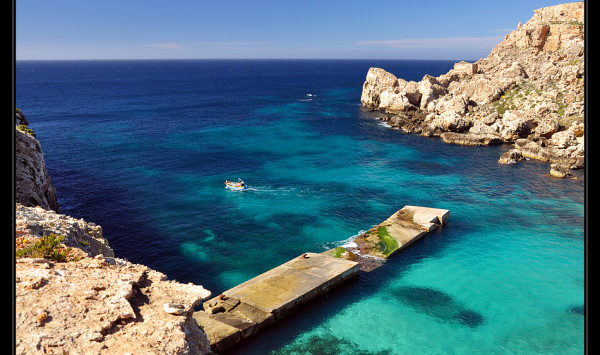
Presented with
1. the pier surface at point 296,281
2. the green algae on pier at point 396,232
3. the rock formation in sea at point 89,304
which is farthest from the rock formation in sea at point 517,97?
the rock formation in sea at point 89,304

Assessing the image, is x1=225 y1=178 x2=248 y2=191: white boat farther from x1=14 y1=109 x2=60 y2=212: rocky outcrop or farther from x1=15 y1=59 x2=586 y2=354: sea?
x1=14 y1=109 x2=60 y2=212: rocky outcrop

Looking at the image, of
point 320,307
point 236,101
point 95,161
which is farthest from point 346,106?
point 320,307

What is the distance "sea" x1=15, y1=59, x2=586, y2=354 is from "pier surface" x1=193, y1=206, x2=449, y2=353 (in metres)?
1.26

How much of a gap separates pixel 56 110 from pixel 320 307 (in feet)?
490

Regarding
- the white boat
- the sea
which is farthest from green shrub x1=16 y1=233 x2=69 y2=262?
the white boat

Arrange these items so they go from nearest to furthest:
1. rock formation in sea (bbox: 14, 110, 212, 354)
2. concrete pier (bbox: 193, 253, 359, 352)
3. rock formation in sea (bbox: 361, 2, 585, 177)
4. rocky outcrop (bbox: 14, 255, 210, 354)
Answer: rocky outcrop (bbox: 14, 255, 210, 354), rock formation in sea (bbox: 14, 110, 212, 354), concrete pier (bbox: 193, 253, 359, 352), rock formation in sea (bbox: 361, 2, 585, 177)

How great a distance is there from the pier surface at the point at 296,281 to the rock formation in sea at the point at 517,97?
42837 millimetres

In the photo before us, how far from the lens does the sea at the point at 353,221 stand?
36094 millimetres

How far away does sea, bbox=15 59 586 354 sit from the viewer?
3609 centimetres

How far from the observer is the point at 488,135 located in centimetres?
10012

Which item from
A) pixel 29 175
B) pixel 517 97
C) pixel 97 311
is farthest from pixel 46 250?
pixel 517 97

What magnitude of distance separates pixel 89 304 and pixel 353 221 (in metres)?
44.5

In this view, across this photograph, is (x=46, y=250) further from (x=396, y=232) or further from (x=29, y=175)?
(x=396, y=232)

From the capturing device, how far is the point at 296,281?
41.0 m
